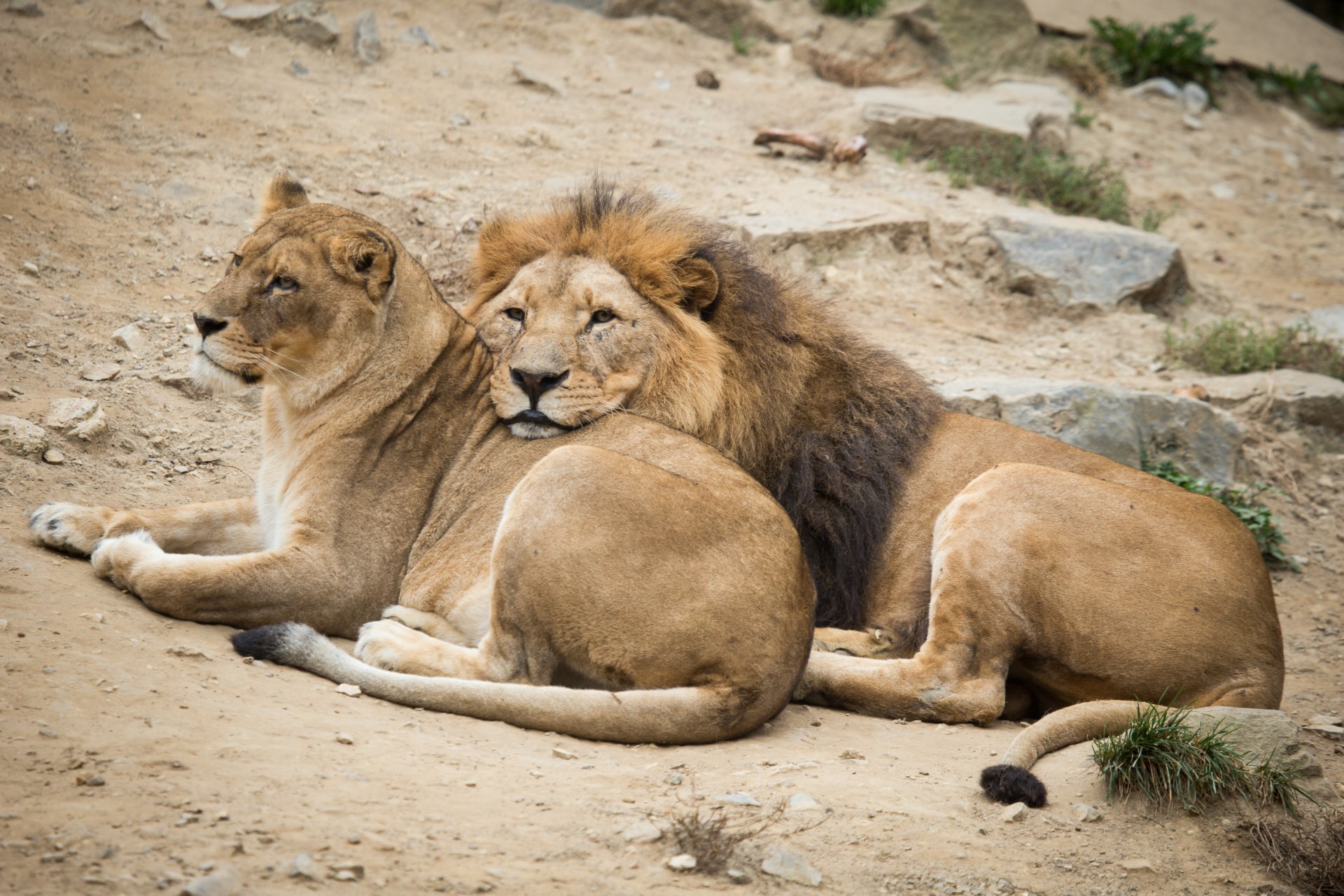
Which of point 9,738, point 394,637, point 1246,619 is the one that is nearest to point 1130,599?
point 1246,619

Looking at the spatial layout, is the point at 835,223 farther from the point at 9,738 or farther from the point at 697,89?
the point at 9,738

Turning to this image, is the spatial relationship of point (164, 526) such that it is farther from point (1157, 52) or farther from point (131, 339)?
point (1157, 52)

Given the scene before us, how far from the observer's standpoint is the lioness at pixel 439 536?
4441 millimetres

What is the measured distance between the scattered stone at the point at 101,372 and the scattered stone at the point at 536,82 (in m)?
5.55

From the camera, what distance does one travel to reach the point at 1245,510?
800 centimetres

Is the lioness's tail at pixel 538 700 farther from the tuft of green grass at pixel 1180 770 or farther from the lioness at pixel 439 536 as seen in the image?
the tuft of green grass at pixel 1180 770

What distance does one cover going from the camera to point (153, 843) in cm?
307

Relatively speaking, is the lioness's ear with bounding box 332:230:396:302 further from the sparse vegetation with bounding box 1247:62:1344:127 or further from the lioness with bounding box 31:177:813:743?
the sparse vegetation with bounding box 1247:62:1344:127

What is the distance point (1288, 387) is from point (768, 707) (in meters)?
6.30

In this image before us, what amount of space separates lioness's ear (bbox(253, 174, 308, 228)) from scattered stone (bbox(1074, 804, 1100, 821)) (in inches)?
160

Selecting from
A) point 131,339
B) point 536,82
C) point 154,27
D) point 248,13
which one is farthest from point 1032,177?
point 131,339

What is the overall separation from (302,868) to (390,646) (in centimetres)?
158

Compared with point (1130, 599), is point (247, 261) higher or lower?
higher

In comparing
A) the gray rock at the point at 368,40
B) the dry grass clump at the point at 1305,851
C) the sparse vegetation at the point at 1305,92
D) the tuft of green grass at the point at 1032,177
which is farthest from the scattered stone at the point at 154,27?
the sparse vegetation at the point at 1305,92
